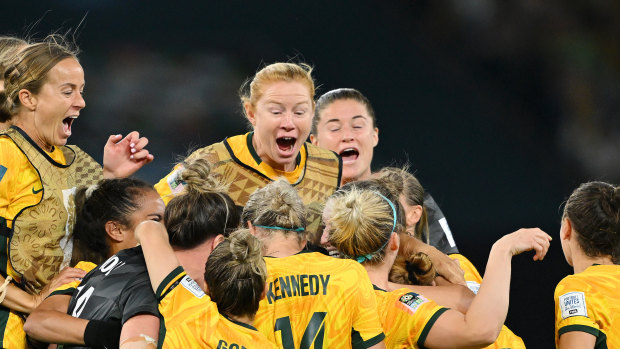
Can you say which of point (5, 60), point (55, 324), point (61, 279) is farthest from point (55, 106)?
point (55, 324)

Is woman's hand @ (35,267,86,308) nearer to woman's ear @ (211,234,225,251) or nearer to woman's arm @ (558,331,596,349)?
woman's ear @ (211,234,225,251)

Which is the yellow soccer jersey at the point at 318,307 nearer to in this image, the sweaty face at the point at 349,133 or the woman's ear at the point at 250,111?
the woman's ear at the point at 250,111

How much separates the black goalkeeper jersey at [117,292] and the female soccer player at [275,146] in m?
1.12

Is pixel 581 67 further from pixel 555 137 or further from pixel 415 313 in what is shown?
pixel 415 313

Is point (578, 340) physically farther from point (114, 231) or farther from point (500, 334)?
point (114, 231)

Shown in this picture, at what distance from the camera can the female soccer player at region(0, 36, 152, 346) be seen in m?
2.68

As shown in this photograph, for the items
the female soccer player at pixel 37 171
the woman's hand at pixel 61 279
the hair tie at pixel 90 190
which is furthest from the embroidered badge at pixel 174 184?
the woman's hand at pixel 61 279

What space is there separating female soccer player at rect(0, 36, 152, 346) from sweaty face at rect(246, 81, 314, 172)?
801 mm

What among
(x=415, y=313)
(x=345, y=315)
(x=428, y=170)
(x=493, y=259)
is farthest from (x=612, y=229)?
(x=428, y=170)

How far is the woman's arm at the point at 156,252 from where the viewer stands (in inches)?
83.7

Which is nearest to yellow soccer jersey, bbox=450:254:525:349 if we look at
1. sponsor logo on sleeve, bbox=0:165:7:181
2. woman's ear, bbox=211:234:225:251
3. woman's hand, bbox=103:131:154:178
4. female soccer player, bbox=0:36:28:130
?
woman's ear, bbox=211:234:225:251

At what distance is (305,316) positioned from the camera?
7.52 ft

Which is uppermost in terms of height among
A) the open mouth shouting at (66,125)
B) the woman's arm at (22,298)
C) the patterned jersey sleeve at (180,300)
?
the open mouth shouting at (66,125)

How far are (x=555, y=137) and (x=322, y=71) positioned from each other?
2.04 metres
